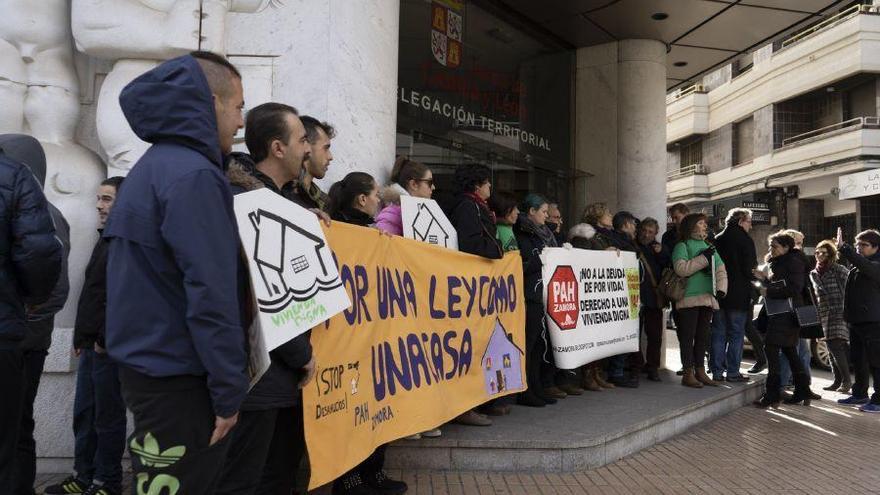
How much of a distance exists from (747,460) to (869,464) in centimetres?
99

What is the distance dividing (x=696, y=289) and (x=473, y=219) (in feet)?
11.7

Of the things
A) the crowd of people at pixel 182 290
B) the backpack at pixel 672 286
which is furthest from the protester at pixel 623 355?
the crowd of people at pixel 182 290

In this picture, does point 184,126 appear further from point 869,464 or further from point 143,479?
point 869,464

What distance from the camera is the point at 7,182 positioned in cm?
294

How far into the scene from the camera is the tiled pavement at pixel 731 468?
463cm

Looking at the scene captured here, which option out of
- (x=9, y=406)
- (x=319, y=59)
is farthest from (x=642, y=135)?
(x=9, y=406)

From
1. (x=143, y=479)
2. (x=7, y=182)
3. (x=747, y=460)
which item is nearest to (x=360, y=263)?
(x=7, y=182)

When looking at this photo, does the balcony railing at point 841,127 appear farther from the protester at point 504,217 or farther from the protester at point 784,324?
the protester at point 504,217

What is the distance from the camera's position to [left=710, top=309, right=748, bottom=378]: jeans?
8141mm

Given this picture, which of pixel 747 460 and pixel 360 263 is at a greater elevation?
pixel 360 263

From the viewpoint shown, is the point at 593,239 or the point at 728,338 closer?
the point at 593,239

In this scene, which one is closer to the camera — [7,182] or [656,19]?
[7,182]

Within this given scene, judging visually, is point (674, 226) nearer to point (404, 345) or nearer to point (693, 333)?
point (693, 333)

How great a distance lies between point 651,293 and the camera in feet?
26.1
